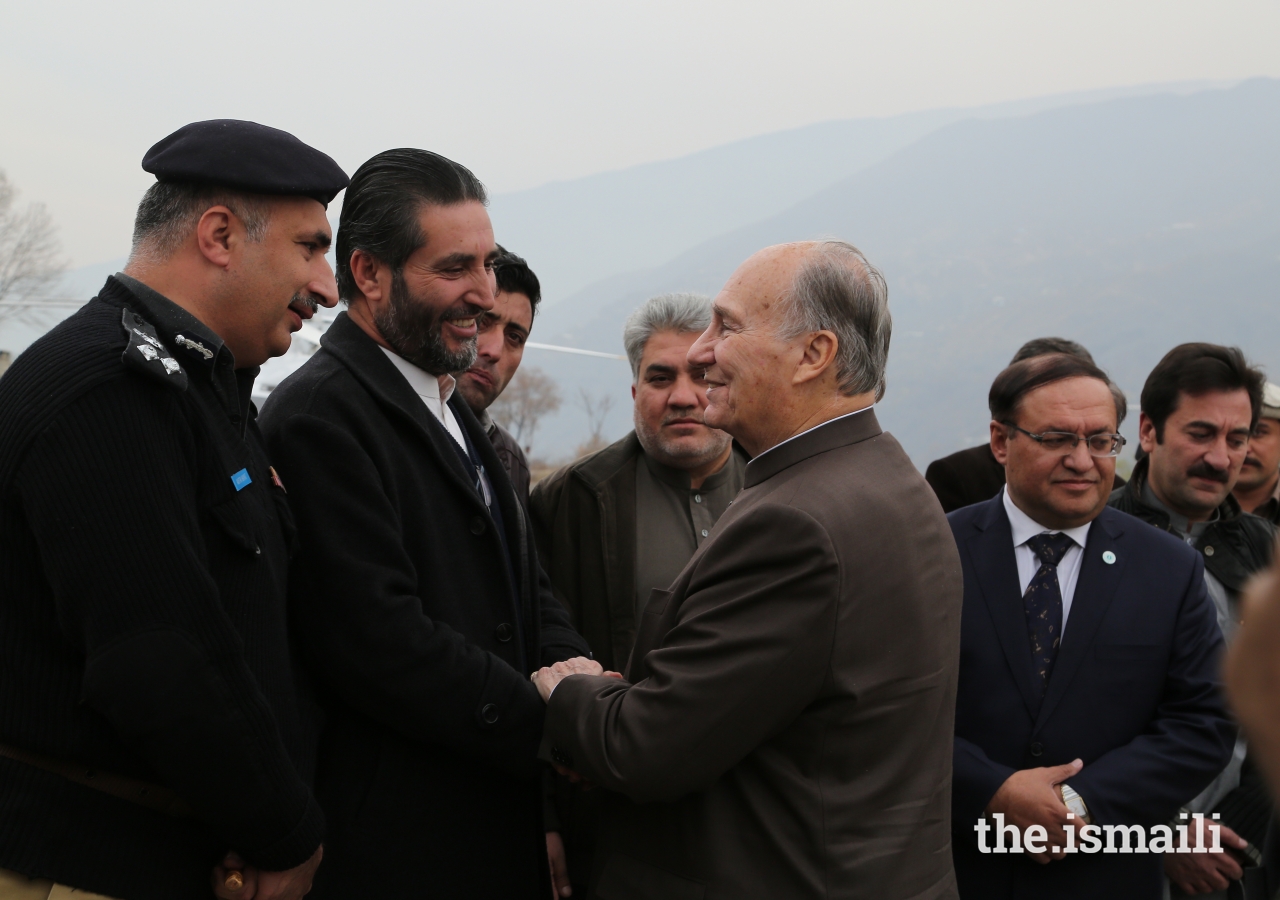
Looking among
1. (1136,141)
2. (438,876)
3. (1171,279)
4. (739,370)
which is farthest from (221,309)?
(1136,141)

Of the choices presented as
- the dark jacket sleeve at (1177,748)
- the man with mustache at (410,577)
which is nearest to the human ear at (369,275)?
the man with mustache at (410,577)

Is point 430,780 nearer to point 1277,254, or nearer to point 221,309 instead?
point 221,309

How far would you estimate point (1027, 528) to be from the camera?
2.93 meters

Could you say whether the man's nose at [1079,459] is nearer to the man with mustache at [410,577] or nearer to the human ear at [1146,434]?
the human ear at [1146,434]

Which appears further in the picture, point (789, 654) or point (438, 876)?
point (438, 876)

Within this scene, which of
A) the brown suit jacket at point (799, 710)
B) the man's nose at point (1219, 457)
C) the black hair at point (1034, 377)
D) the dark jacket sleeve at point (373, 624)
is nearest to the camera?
the brown suit jacket at point (799, 710)

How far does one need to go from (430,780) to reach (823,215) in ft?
486

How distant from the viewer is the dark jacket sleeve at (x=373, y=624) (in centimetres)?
200

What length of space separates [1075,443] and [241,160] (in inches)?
90.4

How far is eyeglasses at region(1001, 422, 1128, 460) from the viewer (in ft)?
9.30

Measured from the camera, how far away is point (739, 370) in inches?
83.7

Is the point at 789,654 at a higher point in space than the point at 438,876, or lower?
higher

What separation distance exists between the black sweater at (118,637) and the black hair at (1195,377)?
10.3 feet

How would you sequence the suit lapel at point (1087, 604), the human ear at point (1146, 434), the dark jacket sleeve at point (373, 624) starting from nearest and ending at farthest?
the dark jacket sleeve at point (373, 624), the suit lapel at point (1087, 604), the human ear at point (1146, 434)
